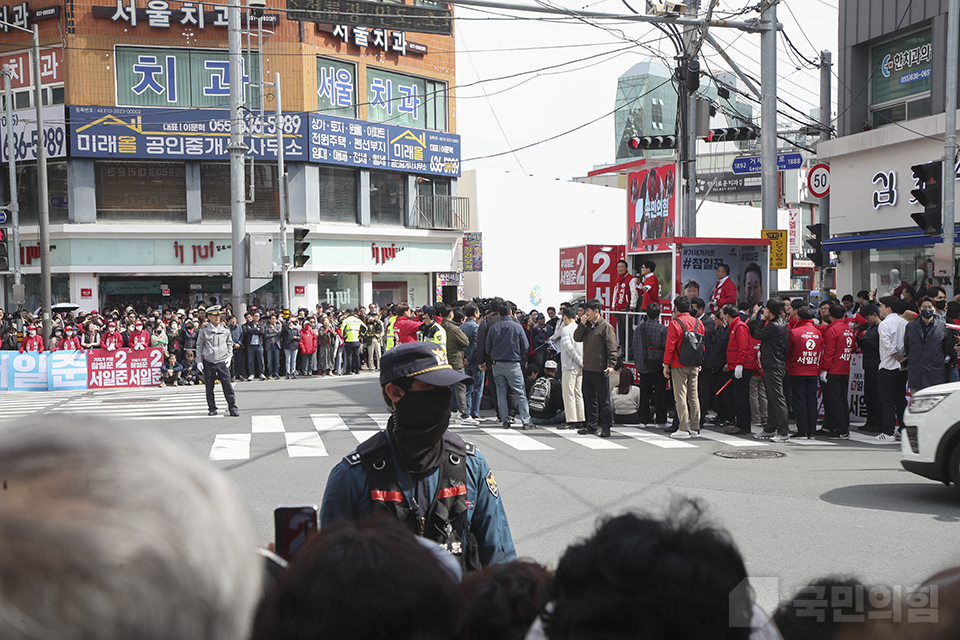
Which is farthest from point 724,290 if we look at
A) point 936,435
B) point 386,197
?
point 386,197

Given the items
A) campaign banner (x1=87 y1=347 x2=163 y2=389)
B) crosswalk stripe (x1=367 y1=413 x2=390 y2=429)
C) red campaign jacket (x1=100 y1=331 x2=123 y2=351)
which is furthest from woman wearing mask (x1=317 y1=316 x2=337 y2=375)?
crosswalk stripe (x1=367 y1=413 x2=390 y2=429)

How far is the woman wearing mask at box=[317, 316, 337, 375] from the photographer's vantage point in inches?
977

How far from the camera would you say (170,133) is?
95.2 ft

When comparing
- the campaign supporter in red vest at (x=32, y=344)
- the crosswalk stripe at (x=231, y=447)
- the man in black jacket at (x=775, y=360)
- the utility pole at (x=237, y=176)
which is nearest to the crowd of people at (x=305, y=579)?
the crosswalk stripe at (x=231, y=447)

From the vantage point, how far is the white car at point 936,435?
7863 mm

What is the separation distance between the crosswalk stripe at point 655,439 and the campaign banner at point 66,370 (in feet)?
46.1

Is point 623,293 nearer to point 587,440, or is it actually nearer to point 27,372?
point 587,440

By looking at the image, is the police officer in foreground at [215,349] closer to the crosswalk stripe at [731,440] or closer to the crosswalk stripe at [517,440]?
the crosswalk stripe at [517,440]

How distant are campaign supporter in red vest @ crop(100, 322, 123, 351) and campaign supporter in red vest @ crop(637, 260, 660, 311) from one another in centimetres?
1324

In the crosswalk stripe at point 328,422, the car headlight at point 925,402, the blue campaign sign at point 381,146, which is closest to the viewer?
the car headlight at point 925,402

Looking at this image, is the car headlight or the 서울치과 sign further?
the 서울치과 sign

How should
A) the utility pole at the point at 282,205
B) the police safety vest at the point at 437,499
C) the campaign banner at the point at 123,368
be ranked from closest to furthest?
1. the police safety vest at the point at 437,499
2. the campaign banner at the point at 123,368
3. the utility pole at the point at 282,205

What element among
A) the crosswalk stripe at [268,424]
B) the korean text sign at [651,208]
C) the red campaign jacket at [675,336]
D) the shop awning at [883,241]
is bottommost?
the crosswalk stripe at [268,424]

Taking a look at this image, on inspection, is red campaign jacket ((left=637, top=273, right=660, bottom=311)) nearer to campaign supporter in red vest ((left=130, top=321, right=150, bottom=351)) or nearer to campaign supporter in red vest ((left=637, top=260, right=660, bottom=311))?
campaign supporter in red vest ((left=637, top=260, right=660, bottom=311))
